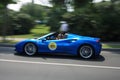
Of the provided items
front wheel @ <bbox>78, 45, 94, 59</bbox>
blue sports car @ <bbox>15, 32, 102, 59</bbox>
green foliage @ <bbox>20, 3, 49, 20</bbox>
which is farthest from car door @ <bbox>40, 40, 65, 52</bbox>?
green foliage @ <bbox>20, 3, 49, 20</bbox>

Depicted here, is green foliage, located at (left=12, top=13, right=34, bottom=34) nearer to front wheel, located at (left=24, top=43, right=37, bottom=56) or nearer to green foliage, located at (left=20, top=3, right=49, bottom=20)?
front wheel, located at (left=24, top=43, right=37, bottom=56)

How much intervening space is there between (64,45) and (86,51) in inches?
35.8

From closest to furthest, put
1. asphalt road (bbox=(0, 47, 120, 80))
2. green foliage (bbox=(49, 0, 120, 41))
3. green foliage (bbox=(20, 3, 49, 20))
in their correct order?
asphalt road (bbox=(0, 47, 120, 80)) < green foliage (bbox=(49, 0, 120, 41)) < green foliage (bbox=(20, 3, 49, 20))

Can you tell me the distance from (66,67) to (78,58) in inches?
78.4

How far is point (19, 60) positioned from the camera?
10.1 metres

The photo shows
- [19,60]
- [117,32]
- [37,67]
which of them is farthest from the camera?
[117,32]

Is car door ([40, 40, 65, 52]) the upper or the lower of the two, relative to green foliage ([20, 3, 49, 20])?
lower

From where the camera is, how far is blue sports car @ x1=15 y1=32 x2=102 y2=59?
10.7 m

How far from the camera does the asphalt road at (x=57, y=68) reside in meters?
7.59

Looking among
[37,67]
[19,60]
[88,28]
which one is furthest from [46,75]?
[88,28]

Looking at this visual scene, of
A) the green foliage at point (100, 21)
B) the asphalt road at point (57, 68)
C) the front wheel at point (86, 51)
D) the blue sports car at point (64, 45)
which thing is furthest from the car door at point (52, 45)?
the green foliage at point (100, 21)

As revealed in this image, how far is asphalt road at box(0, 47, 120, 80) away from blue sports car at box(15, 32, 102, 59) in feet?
0.93

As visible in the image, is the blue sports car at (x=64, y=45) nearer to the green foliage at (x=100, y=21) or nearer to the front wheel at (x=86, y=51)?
the front wheel at (x=86, y=51)

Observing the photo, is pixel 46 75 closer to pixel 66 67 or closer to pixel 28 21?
pixel 66 67
